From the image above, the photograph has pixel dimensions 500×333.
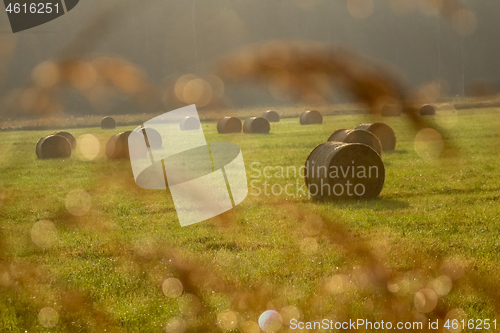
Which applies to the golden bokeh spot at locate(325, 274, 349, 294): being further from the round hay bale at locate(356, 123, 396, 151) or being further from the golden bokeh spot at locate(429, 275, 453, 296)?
the round hay bale at locate(356, 123, 396, 151)

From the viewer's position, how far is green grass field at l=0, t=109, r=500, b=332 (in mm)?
5281

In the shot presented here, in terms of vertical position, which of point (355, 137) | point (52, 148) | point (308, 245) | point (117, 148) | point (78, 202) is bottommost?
point (52, 148)

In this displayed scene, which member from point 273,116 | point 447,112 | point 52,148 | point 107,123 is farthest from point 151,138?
point 447,112

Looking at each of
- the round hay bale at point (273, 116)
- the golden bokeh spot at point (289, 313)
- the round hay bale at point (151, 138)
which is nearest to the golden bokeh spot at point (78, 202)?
the golden bokeh spot at point (289, 313)

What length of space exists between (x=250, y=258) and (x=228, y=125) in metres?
26.8

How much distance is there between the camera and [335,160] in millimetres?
11344

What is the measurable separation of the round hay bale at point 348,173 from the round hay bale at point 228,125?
22.1 metres

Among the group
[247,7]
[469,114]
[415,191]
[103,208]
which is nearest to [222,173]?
[103,208]

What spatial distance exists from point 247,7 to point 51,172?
16851 mm

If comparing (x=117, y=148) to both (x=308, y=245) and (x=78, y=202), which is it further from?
(x=308, y=245)

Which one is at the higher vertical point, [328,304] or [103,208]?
[328,304]

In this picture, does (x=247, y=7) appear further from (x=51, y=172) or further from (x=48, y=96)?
(x=51, y=172)

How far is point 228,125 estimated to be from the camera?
33625mm

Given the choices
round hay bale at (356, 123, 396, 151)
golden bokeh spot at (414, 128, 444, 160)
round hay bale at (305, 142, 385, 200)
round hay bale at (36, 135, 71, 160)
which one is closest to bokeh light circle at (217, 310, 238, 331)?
round hay bale at (305, 142, 385, 200)
